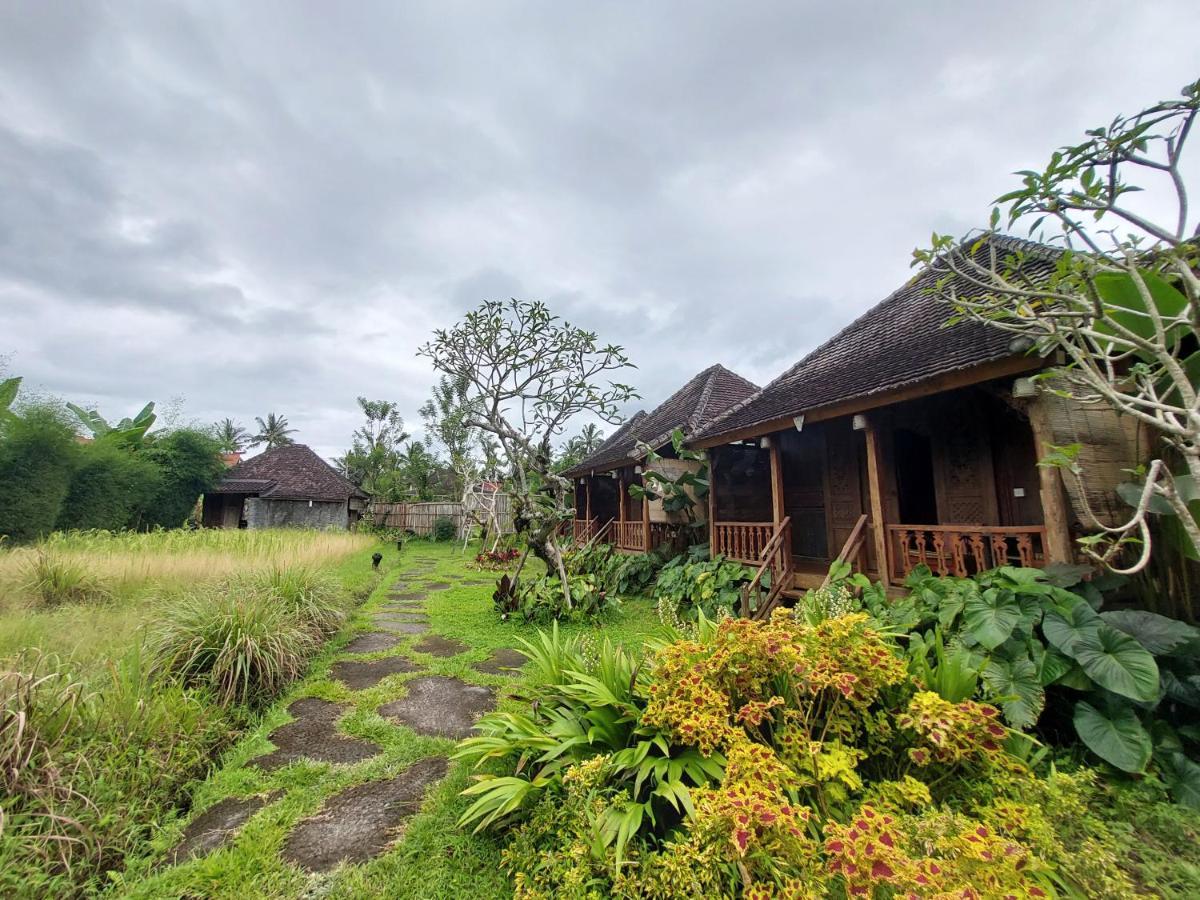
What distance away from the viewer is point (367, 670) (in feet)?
15.8

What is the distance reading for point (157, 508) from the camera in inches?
681

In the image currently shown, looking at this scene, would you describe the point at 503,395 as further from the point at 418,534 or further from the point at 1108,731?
the point at 418,534

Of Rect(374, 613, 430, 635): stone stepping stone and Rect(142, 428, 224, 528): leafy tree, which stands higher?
Rect(142, 428, 224, 528): leafy tree

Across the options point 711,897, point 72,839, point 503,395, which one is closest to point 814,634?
point 711,897

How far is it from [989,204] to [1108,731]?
306cm

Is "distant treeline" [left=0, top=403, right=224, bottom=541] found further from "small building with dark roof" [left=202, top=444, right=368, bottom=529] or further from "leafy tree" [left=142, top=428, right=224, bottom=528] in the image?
"small building with dark roof" [left=202, top=444, right=368, bottom=529]

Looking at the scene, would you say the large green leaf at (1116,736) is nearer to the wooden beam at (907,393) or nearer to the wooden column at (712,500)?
the wooden beam at (907,393)

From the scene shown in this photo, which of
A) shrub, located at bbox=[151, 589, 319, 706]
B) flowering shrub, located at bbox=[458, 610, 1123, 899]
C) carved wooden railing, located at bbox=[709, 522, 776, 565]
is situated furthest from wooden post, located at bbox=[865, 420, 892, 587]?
shrub, located at bbox=[151, 589, 319, 706]

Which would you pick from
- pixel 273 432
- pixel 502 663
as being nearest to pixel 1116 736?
pixel 502 663

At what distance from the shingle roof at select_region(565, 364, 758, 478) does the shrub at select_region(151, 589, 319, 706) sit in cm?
630

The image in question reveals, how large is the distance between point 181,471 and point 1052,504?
23.4 m

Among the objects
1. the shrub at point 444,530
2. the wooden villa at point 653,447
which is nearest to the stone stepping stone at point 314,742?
the wooden villa at point 653,447

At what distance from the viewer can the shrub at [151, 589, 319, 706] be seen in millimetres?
3875

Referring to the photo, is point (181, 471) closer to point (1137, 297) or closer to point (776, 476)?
point (776, 476)
